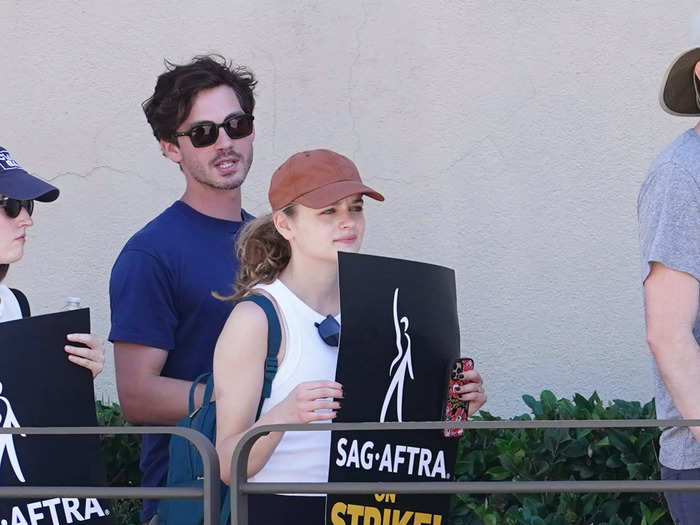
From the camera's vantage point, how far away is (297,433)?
2.60m

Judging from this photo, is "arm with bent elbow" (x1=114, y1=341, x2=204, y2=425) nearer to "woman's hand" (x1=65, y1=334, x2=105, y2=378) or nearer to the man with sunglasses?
the man with sunglasses

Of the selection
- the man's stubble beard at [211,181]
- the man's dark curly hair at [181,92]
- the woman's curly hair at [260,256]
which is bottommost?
the woman's curly hair at [260,256]

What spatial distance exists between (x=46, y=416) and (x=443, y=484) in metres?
0.87

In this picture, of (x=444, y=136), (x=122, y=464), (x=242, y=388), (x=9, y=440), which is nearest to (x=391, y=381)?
(x=242, y=388)

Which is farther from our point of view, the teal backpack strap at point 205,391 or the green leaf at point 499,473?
the green leaf at point 499,473

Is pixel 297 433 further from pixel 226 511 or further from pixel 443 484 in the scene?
pixel 443 484

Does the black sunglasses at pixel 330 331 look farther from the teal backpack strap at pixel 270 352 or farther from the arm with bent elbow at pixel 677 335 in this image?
the arm with bent elbow at pixel 677 335

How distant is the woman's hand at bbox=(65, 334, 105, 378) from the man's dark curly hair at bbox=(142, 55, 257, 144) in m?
0.96

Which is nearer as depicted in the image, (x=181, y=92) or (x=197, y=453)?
(x=197, y=453)

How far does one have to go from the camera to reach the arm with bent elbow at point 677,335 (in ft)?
7.89

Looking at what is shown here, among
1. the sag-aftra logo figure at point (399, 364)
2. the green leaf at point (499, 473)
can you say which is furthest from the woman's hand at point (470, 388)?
the green leaf at point (499, 473)

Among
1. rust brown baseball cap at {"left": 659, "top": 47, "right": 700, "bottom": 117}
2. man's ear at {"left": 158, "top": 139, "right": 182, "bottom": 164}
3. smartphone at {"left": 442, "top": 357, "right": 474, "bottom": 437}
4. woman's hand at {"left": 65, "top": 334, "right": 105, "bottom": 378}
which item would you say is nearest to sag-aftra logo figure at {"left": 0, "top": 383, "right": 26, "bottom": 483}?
woman's hand at {"left": 65, "top": 334, "right": 105, "bottom": 378}

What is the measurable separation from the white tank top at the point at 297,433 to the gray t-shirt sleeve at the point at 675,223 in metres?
0.69

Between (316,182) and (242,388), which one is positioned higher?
(316,182)
